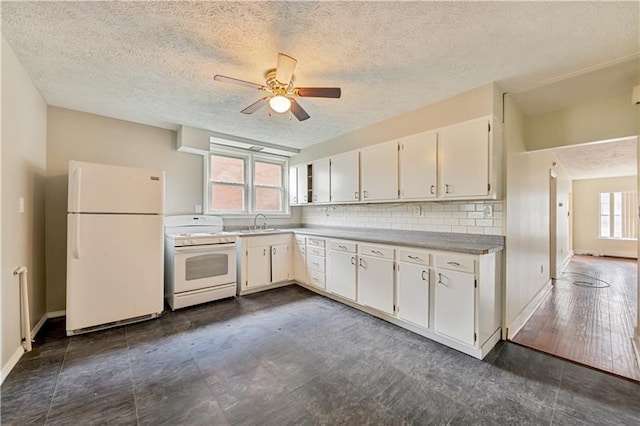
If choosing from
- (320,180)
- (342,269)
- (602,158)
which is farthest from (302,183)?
(602,158)

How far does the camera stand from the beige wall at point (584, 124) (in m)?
2.46

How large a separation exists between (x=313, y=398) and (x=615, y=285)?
569 centimetres

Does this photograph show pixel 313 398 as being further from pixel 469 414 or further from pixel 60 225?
pixel 60 225

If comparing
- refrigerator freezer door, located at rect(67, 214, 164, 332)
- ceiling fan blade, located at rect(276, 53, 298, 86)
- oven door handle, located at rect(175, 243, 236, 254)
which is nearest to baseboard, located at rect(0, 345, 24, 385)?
refrigerator freezer door, located at rect(67, 214, 164, 332)

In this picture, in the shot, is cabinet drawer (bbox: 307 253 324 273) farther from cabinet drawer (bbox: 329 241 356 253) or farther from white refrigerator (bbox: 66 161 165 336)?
white refrigerator (bbox: 66 161 165 336)


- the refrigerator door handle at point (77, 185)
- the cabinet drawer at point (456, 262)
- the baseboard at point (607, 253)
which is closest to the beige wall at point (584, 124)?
the cabinet drawer at point (456, 262)

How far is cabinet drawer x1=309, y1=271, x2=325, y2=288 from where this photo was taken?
3.76m

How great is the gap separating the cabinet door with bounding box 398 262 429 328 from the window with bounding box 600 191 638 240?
8.39 metres

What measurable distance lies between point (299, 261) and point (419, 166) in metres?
2.32

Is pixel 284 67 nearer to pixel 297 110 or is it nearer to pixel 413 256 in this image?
pixel 297 110

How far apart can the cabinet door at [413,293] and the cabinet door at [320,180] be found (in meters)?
1.89

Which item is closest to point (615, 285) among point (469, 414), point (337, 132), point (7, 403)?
point (469, 414)

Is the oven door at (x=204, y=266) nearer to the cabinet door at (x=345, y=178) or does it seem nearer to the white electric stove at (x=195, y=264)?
the white electric stove at (x=195, y=264)

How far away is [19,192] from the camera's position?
226cm
